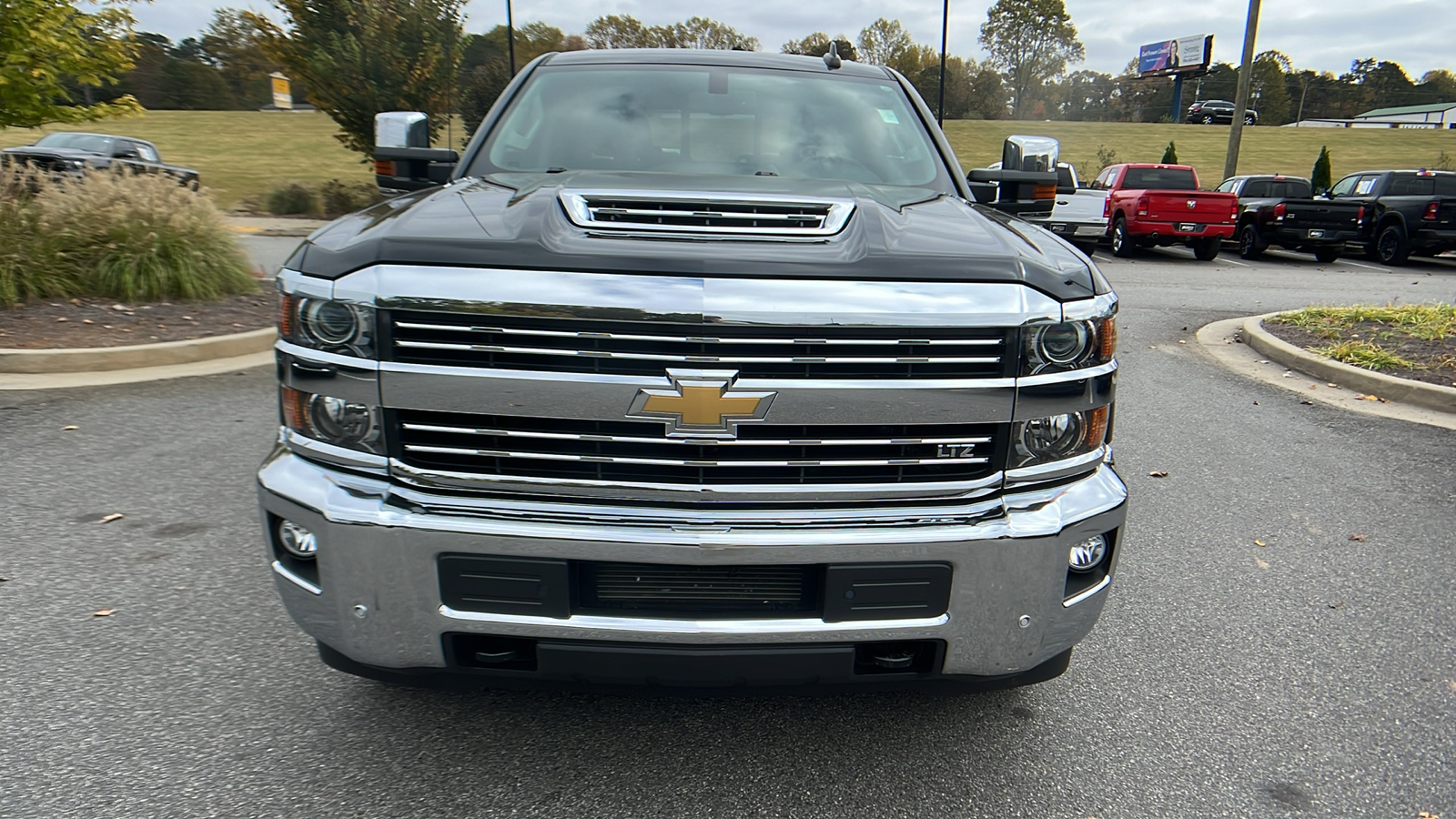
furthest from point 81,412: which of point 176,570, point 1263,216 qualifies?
point 1263,216

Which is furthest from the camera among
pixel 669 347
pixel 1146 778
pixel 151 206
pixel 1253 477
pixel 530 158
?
pixel 151 206

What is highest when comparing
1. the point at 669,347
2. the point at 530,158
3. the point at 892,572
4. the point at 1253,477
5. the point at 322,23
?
the point at 322,23

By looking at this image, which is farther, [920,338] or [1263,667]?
[1263,667]

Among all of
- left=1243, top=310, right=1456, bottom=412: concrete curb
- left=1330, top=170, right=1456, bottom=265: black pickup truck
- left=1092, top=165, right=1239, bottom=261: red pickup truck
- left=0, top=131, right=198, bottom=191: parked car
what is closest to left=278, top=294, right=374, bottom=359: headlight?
left=1243, top=310, right=1456, bottom=412: concrete curb

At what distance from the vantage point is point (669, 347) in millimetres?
2025

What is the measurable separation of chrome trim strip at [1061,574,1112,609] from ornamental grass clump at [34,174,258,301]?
8.42 meters

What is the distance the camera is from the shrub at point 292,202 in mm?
22000

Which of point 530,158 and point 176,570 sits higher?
point 530,158

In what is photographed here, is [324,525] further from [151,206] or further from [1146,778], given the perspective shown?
[151,206]

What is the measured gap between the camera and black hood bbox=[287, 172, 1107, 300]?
2082 millimetres

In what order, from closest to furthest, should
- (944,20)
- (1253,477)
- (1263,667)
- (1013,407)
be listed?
(1013,407) < (1263,667) < (1253,477) < (944,20)

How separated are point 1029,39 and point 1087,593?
10749cm

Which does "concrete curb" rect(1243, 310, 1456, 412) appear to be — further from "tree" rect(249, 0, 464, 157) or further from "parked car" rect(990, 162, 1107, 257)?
"tree" rect(249, 0, 464, 157)

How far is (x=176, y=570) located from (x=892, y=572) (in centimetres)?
285
